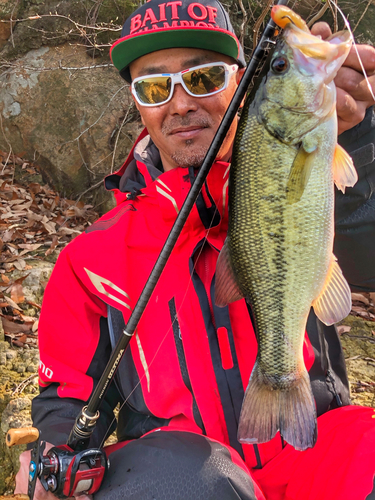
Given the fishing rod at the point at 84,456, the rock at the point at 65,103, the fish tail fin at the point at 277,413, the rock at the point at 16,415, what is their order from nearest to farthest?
the fish tail fin at the point at 277,413 → the fishing rod at the point at 84,456 → the rock at the point at 16,415 → the rock at the point at 65,103

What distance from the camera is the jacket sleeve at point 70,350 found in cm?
221

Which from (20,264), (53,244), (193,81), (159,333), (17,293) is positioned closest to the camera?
(159,333)

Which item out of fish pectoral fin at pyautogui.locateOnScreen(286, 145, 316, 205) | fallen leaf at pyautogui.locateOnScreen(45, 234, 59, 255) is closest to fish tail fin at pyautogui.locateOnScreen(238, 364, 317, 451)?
fish pectoral fin at pyautogui.locateOnScreen(286, 145, 316, 205)

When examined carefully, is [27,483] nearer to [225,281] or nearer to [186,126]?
[225,281]

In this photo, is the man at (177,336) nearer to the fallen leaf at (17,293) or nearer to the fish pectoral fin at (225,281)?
the fish pectoral fin at (225,281)

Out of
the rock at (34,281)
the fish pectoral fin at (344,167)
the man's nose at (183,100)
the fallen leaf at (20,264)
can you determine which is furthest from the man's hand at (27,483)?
the fallen leaf at (20,264)

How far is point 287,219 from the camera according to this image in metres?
1.55

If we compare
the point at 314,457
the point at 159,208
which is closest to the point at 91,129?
the point at 159,208

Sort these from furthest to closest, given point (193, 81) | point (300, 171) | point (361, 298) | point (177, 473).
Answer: point (361, 298) → point (193, 81) → point (177, 473) → point (300, 171)

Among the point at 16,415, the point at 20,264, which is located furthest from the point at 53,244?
the point at 16,415

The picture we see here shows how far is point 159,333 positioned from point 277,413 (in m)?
0.69

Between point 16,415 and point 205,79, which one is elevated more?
point 205,79

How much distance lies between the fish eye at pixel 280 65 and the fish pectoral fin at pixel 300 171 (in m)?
0.27

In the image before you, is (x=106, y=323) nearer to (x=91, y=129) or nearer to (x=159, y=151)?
(x=159, y=151)
